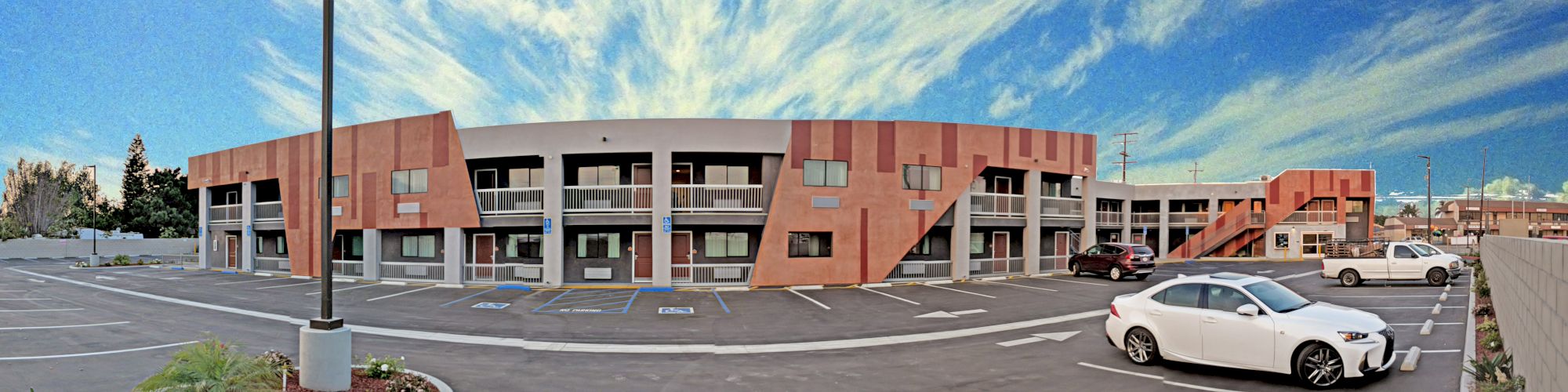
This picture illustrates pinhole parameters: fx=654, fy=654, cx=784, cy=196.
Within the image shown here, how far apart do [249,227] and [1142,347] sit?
38561 mm

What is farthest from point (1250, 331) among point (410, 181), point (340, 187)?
point (340, 187)

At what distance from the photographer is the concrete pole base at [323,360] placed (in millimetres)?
8023

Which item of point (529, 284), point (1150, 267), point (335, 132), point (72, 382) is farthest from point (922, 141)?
Result: point (335, 132)

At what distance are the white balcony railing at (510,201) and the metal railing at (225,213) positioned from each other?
17672mm

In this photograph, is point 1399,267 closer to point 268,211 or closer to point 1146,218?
point 1146,218

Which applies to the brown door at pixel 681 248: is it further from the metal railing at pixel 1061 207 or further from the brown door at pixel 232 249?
the brown door at pixel 232 249

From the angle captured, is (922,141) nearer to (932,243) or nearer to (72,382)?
(932,243)

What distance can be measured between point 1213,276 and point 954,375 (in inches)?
165

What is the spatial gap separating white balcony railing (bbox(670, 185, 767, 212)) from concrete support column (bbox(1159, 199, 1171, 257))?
32.8 metres

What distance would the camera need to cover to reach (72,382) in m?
9.52

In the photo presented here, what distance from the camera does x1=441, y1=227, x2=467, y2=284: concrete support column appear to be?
24.4 meters

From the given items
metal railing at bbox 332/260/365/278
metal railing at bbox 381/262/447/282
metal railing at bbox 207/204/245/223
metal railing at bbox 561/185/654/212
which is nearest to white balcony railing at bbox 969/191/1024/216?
metal railing at bbox 561/185/654/212

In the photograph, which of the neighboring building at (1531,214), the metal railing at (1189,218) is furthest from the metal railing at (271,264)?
the neighboring building at (1531,214)

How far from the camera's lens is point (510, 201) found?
24516 millimetres
